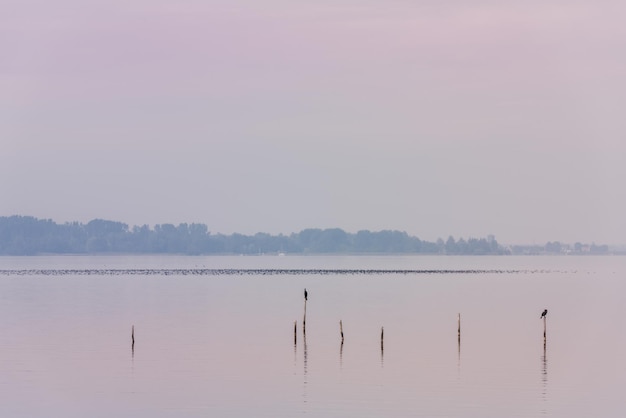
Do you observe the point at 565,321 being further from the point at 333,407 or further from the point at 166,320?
the point at 333,407

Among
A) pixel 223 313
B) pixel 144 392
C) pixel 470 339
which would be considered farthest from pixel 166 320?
pixel 144 392

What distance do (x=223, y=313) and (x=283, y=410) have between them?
186 feet

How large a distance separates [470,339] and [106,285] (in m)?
96.1

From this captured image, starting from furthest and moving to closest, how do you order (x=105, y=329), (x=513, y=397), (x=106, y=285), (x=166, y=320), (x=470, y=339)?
(x=106, y=285) < (x=166, y=320) < (x=105, y=329) < (x=470, y=339) < (x=513, y=397)

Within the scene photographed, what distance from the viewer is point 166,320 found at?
9638 centimetres

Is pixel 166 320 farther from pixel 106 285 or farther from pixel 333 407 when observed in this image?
pixel 106 285

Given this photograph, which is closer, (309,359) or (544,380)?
(544,380)

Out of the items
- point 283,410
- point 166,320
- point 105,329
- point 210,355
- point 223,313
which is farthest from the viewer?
point 223,313

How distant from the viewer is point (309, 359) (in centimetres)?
6619

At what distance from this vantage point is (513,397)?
5219 centimetres

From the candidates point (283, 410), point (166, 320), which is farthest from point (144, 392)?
point (166, 320)

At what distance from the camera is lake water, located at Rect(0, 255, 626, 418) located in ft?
164

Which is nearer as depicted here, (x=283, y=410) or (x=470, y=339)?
(x=283, y=410)

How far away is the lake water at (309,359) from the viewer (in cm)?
4988
